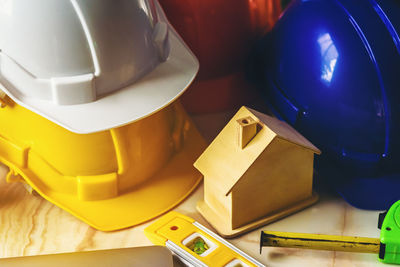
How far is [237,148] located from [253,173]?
46 millimetres

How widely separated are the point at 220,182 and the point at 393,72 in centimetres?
33

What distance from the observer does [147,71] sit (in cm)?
100

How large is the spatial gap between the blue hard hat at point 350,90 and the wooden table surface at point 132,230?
0.13 ft

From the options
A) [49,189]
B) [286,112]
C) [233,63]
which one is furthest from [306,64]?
[49,189]

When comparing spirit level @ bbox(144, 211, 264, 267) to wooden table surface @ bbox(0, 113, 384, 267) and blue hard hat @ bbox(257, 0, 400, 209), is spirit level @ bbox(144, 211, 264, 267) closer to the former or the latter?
wooden table surface @ bbox(0, 113, 384, 267)

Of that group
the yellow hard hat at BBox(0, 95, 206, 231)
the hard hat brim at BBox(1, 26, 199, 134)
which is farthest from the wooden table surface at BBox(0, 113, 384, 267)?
the hard hat brim at BBox(1, 26, 199, 134)

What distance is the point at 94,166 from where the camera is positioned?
102cm

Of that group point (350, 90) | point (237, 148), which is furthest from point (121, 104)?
point (350, 90)

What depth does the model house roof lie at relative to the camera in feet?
3.04

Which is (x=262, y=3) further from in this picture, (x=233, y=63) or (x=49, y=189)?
(x=49, y=189)

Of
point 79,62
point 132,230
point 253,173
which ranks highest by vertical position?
point 79,62

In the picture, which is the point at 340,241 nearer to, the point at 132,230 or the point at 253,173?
the point at 253,173

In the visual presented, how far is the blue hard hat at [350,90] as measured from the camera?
985 mm

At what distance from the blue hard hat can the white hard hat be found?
0.24 meters
